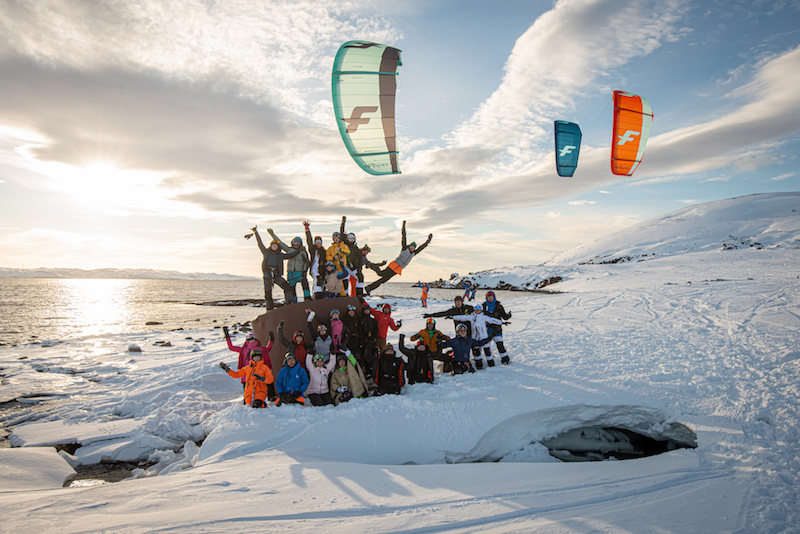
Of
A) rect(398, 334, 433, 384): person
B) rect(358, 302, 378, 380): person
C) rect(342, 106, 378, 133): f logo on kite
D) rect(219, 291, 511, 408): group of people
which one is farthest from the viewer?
rect(342, 106, 378, 133): f logo on kite

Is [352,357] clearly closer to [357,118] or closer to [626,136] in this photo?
[357,118]

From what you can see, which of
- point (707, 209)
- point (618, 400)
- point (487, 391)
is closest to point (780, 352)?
point (618, 400)

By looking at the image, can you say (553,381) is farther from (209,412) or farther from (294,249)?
(209,412)

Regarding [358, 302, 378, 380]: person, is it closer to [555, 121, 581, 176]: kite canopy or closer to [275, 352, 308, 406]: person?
[275, 352, 308, 406]: person

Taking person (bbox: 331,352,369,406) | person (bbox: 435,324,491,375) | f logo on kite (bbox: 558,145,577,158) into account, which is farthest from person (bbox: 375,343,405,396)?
f logo on kite (bbox: 558,145,577,158)

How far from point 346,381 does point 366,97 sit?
21.2 feet

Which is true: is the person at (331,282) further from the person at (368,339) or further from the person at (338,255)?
the person at (368,339)

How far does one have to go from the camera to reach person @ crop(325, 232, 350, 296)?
8.50 metres

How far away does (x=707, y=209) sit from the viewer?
260 feet

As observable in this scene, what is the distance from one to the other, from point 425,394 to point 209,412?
502cm

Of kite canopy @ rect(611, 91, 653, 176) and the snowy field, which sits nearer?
the snowy field

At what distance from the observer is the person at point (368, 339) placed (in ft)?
25.0

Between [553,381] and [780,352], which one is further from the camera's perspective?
[780,352]

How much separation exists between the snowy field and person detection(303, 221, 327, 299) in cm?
301
